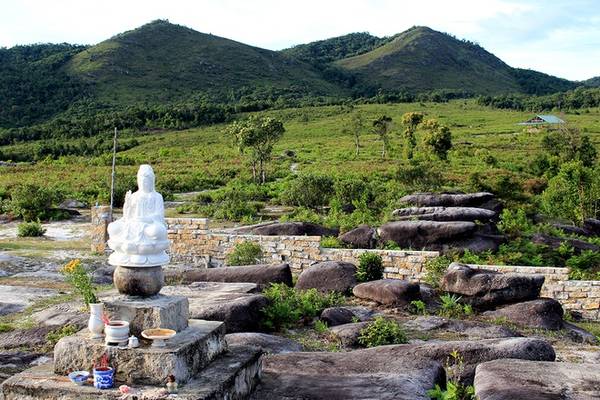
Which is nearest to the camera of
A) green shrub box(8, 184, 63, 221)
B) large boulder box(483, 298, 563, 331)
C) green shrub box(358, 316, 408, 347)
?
green shrub box(358, 316, 408, 347)

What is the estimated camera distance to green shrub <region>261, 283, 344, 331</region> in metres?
12.4

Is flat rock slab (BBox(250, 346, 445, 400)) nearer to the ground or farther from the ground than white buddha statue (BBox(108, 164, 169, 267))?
nearer to the ground

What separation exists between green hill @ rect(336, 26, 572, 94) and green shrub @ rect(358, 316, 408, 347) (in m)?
137

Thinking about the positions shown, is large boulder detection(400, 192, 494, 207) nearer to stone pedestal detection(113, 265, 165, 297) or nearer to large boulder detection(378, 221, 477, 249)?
large boulder detection(378, 221, 477, 249)

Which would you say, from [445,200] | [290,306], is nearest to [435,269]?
[290,306]

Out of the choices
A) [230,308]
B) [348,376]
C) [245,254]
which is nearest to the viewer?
[348,376]

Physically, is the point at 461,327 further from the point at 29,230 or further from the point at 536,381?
the point at 29,230

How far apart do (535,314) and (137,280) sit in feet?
31.2

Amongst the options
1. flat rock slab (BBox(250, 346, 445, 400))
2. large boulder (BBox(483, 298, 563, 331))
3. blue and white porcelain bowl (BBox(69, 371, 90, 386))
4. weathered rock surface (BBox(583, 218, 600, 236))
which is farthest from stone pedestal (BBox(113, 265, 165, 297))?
weathered rock surface (BBox(583, 218, 600, 236))

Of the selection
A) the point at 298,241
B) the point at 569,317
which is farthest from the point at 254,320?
the point at 569,317

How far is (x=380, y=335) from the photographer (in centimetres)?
1111

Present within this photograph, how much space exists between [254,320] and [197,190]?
95.8 feet

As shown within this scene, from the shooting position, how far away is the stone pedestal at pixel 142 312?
722 centimetres

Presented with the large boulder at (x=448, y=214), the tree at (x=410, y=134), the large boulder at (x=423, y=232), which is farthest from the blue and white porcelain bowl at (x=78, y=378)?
the tree at (x=410, y=134)
